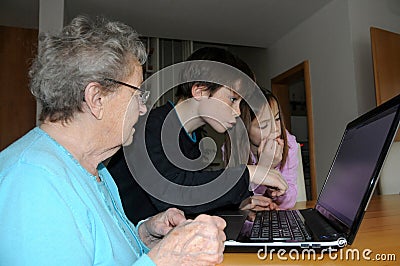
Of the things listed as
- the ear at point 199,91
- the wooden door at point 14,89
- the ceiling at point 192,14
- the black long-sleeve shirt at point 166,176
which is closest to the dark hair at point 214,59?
the ear at point 199,91

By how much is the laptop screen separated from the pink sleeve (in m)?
0.29

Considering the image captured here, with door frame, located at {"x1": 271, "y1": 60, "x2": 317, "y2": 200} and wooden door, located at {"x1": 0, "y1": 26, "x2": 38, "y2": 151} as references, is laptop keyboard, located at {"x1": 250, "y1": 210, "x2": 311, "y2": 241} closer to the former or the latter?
door frame, located at {"x1": 271, "y1": 60, "x2": 317, "y2": 200}

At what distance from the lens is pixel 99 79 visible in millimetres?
672

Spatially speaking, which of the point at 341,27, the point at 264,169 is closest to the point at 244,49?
the point at 341,27

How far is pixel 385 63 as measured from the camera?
2678 mm

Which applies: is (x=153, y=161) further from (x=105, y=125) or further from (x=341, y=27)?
(x=341, y=27)

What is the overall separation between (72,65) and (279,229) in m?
0.49

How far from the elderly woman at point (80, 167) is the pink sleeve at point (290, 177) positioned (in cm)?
54

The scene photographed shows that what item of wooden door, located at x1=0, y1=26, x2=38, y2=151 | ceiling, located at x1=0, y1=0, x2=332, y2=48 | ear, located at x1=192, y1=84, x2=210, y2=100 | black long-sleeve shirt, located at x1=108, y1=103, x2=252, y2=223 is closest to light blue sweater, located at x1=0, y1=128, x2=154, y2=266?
black long-sleeve shirt, located at x1=108, y1=103, x2=252, y2=223

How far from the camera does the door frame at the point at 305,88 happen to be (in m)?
3.31

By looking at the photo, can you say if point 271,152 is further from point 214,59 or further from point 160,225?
point 160,225

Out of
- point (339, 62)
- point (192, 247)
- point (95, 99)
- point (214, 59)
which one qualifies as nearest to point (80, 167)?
point (95, 99)

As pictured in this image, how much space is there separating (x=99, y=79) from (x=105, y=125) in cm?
9

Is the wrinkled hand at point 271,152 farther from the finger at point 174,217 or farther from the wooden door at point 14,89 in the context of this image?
the wooden door at point 14,89
